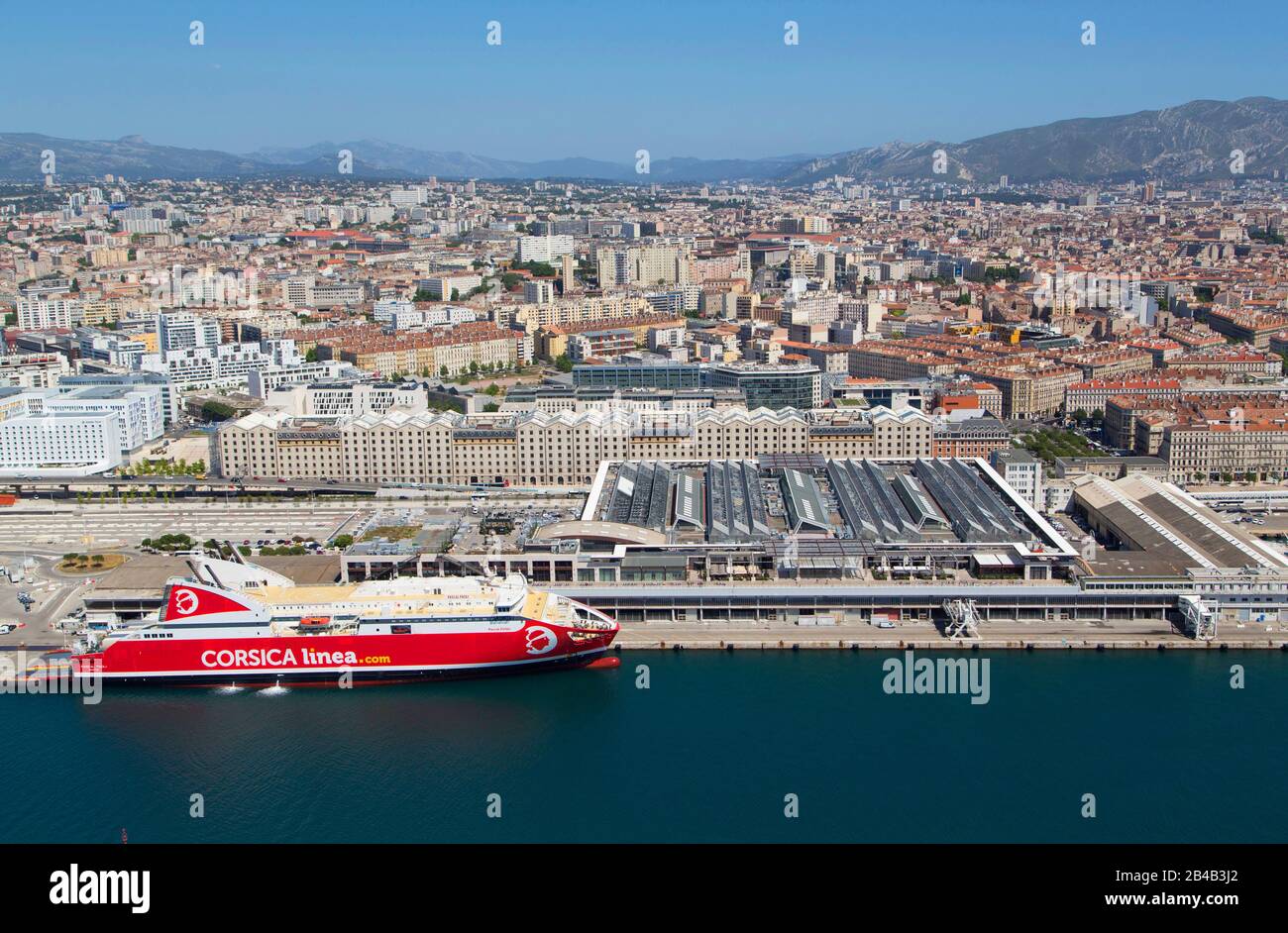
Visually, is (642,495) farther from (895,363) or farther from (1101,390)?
(895,363)

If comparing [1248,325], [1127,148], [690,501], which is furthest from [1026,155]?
[690,501]

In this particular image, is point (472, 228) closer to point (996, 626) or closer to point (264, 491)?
point (264, 491)

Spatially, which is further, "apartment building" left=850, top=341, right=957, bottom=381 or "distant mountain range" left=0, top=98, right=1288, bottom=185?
"distant mountain range" left=0, top=98, right=1288, bottom=185

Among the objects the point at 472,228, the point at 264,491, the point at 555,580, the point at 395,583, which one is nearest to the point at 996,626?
the point at 555,580

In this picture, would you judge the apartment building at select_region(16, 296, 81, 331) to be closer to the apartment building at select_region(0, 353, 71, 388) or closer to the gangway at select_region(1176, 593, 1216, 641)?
the apartment building at select_region(0, 353, 71, 388)

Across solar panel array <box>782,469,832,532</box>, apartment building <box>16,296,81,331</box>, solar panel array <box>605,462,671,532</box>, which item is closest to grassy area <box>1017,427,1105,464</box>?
solar panel array <box>782,469,832,532</box>

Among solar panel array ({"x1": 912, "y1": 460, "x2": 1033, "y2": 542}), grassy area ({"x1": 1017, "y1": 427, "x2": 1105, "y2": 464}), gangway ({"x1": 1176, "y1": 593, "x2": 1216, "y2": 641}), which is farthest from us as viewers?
grassy area ({"x1": 1017, "y1": 427, "x2": 1105, "y2": 464})

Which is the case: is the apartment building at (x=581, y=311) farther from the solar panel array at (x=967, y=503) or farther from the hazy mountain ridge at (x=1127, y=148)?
the hazy mountain ridge at (x=1127, y=148)
